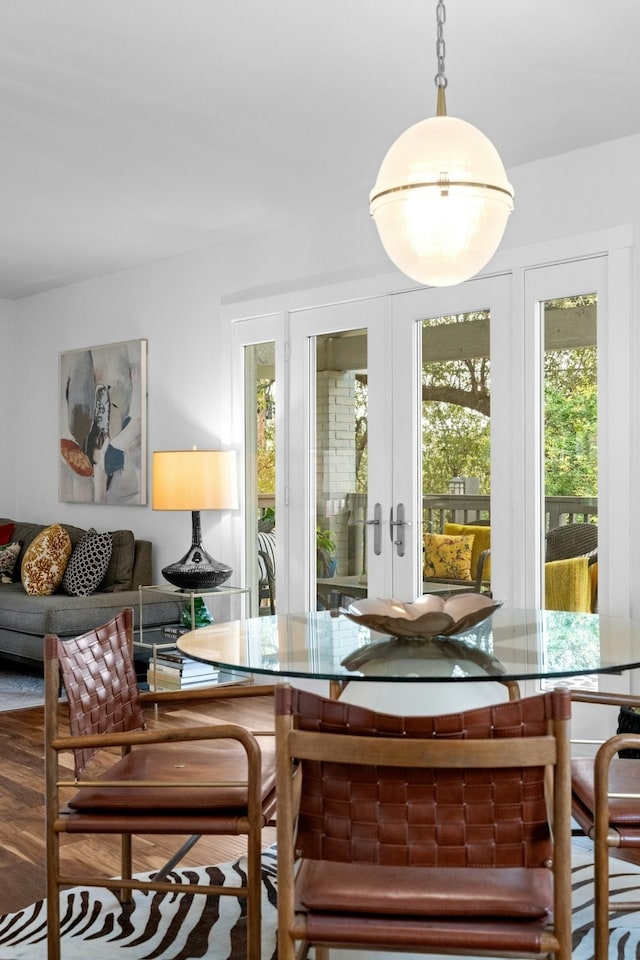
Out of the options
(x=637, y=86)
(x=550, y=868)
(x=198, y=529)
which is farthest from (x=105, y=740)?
(x=198, y=529)

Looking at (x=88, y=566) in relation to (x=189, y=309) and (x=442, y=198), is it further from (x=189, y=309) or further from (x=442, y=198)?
(x=442, y=198)

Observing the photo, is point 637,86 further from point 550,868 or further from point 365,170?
point 550,868

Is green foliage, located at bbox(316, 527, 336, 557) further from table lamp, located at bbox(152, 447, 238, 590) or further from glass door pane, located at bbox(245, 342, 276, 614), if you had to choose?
table lamp, located at bbox(152, 447, 238, 590)

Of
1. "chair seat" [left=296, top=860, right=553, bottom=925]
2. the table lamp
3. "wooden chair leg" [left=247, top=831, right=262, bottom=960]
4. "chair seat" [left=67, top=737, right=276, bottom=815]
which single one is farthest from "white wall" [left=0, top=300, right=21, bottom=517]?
"chair seat" [left=296, top=860, right=553, bottom=925]

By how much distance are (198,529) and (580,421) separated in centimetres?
236

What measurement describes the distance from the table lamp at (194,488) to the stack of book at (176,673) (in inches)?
15.8

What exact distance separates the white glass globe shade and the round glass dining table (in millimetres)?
914

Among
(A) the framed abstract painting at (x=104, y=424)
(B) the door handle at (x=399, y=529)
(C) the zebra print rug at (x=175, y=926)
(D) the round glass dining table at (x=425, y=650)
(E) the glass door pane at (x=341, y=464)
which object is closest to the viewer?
(D) the round glass dining table at (x=425, y=650)

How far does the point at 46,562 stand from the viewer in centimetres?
612

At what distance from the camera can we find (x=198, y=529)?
5.58m

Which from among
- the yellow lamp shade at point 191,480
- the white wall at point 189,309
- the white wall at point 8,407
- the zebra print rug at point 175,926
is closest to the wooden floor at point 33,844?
the zebra print rug at point 175,926

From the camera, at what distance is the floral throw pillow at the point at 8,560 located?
662 cm

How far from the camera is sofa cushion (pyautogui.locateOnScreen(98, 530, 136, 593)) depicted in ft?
20.2

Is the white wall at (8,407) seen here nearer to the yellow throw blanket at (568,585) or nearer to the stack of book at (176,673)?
the stack of book at (176,673)
